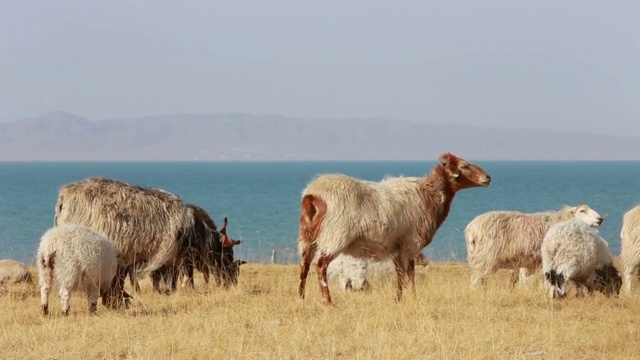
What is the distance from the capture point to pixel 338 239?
13.0 metres

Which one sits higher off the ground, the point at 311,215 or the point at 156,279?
the point at 311,215

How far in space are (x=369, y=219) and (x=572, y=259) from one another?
296 centimetres

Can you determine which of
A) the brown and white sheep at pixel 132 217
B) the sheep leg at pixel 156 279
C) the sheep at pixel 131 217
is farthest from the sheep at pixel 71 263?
the sheep leg at pixel 156 279

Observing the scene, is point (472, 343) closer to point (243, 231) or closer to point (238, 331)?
point (238, 331)

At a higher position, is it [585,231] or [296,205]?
[585,231]

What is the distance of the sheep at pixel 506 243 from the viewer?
16.5 meters

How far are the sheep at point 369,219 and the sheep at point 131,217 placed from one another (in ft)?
8.21

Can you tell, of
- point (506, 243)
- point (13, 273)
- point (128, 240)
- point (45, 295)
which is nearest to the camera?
point (45, 295)

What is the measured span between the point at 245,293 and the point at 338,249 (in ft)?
7.52

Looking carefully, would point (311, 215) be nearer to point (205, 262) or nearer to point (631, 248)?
point (205, 262)

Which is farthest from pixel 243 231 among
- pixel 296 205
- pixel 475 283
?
pixel 475 283

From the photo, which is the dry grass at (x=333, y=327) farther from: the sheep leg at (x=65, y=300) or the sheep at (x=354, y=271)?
the sheep at (x=354, y=271)

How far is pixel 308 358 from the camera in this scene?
980 centimetres

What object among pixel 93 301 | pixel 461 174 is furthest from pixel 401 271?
pixel 93 301
